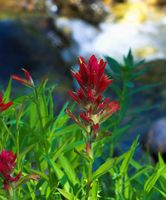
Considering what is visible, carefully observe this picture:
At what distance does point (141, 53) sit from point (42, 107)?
9.21 metres

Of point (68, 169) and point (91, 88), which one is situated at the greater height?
point (91, 88)

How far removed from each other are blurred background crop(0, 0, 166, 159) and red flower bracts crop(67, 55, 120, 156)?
573cm

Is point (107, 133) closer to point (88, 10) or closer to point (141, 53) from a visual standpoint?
point (141, 53)

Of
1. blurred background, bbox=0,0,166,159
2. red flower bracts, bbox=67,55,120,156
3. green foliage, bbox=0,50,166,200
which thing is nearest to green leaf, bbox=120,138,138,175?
green foliage, bbox=0,50,166,200

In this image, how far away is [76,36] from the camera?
12648mm

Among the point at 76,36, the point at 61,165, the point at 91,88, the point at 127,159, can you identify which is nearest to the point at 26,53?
the point at 76,36

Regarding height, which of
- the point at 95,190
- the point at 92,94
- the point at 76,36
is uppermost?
the point at 76,36

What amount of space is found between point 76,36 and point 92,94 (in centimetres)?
1099

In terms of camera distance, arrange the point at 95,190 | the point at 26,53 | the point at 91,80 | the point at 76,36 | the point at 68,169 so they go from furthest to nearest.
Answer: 1. the point at 76,36
2. the point at 26,53
3. the point at 68,169
4. the point at 95,190
5. the point at 91,80

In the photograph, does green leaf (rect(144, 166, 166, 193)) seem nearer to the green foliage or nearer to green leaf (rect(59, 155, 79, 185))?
the green foliage

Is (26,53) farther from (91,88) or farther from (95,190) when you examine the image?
(91,88)

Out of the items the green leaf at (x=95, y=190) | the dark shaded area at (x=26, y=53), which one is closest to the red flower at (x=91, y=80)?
the green leaf at (x=95, y=190)

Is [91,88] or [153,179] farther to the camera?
[153,179]

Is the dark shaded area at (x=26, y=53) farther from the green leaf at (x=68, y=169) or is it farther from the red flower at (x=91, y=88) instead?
the red flower at (x=91, y=88)
